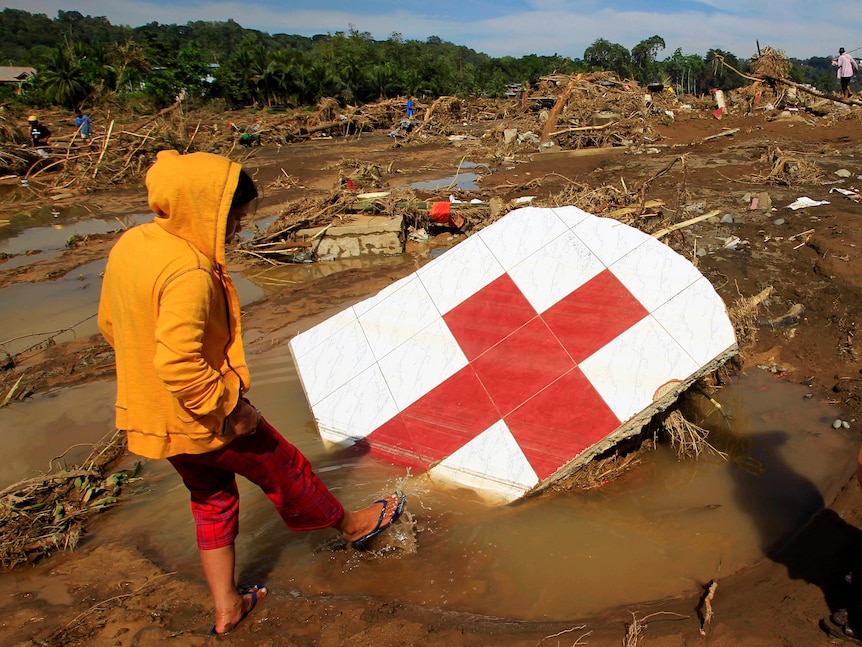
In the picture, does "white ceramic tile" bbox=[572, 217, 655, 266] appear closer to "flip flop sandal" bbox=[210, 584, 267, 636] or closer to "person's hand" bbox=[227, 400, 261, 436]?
"person's hand" bbox=[227, 400, 261, 436]

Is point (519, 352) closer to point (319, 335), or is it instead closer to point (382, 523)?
point (382, 523)

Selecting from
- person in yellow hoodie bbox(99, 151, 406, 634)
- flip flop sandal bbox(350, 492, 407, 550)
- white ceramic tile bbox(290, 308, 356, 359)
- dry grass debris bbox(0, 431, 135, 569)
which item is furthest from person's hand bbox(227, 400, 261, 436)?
dry grass debris bbox(0, 431, 135, 569)

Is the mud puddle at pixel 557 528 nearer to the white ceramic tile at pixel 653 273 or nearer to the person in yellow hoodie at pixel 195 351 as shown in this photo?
the person in yellow hoodie at pixel 195 351

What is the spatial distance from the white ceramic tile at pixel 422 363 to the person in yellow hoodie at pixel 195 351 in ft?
3.07

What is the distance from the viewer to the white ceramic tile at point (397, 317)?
3146 mm

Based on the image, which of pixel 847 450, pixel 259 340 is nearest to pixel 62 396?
pixel 259 340

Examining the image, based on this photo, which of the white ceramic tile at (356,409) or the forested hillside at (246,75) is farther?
the forested hillside at (246,75)

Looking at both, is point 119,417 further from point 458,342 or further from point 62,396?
point 62,396

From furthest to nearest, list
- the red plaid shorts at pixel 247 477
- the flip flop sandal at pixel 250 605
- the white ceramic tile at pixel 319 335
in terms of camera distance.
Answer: the white ceramic tile at pixel 319 335, the flip flop sandal at pixel 250 605, the red plaid shorts at pixel 247 477

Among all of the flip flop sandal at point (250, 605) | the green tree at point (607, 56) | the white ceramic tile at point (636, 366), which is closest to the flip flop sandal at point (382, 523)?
the flip flop sandal at point (250, 605)

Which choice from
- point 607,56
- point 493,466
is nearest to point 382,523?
point 493,466

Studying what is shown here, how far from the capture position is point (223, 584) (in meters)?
2.05

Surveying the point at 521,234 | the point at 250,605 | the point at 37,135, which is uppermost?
the point at 37,135

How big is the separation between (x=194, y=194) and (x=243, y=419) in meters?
0.73
